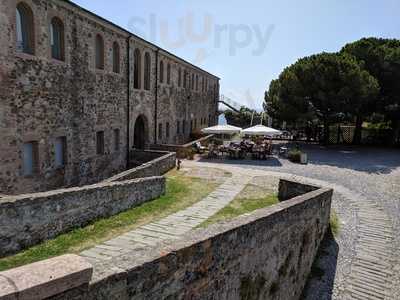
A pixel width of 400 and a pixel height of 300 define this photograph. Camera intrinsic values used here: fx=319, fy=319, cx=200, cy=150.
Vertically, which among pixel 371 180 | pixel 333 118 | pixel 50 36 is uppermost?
pixel 50 36

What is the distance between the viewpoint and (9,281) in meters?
2.60

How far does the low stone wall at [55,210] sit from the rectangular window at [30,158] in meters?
4.08

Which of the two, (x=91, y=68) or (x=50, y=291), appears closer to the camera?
(x=50, y=291)

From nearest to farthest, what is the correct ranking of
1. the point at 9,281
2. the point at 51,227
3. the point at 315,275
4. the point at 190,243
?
the point at 9,281, the point at 190,243, the point at 51,227, the point at 315,275

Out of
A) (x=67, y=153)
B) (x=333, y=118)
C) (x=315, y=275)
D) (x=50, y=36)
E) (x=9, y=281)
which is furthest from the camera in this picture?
(x=333, y=118)

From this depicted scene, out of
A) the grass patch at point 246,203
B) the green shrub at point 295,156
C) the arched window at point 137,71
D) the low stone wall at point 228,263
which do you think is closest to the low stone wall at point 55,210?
the grass patch at point 246,203

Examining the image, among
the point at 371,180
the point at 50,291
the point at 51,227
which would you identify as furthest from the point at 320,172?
the point at 50,291

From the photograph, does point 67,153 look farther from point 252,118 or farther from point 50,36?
point 252,118

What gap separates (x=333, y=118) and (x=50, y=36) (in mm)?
23047

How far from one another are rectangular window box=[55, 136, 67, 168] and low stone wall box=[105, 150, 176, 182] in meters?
3.09

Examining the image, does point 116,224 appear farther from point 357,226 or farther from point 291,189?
point 357,226

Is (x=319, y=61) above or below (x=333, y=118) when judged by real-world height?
above

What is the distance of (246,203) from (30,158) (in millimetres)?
7672

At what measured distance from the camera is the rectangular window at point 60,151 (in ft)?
41.1
